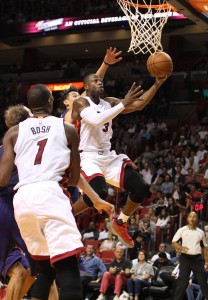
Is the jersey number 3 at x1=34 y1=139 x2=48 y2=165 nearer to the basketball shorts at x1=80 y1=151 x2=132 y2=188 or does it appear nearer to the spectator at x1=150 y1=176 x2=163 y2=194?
the basketball shorts at x1=80 y1=151 x2=132 y2=188

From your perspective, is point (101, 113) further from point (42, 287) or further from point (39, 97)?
point (42, 287)

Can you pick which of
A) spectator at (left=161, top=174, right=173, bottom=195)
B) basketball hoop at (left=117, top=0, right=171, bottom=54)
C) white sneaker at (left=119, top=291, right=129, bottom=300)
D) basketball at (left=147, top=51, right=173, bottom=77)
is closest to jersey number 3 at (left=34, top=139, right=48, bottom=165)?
basketball at (left=147, top=51, right=173, bottom=77)

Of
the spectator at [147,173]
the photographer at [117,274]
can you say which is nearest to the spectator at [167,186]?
the spectator at [147,173]

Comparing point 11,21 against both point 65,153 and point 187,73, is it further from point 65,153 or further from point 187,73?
point 65,153

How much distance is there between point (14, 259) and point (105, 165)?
5.53 ft

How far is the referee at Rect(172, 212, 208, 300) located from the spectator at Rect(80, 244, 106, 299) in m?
2.18

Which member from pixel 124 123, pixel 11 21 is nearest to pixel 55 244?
pixel 124 123

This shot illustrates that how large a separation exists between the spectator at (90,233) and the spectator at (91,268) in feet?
6.45

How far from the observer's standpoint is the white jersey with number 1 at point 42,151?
15.0ft

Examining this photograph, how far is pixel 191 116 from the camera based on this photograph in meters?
23.6

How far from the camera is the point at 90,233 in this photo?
615 inches

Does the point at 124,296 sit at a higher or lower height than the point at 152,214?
lower

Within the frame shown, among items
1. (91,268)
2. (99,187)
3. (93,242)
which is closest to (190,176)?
(93,242)

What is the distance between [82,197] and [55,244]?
2.54 metres
